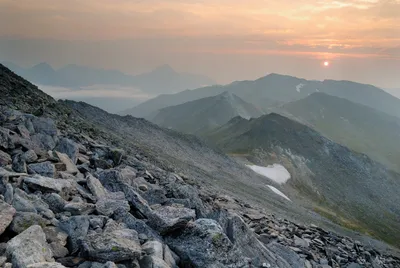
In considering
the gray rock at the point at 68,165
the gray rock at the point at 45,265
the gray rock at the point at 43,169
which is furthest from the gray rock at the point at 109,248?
the gray rock at the point at 68,165

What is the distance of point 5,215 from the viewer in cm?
1132

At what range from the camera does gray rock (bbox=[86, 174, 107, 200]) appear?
53.2ft

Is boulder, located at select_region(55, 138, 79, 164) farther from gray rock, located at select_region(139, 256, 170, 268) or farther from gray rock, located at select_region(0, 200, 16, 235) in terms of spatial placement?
gray rock, located at select_region(139, 256, 170, 268)

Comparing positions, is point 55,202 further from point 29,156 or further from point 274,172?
point 274,172

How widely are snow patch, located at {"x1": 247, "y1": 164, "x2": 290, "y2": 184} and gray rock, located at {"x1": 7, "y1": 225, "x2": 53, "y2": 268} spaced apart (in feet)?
256

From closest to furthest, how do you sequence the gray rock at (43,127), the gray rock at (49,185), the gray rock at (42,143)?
the gray rock at (49,185) → the gray rock at (42,143) → the gray rock at (43,127)

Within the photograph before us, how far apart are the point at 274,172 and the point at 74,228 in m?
83.7

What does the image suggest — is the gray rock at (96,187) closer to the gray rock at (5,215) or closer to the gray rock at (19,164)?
the gray rock at (19,164)

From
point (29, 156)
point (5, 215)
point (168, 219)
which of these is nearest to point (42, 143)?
point (29, 156)

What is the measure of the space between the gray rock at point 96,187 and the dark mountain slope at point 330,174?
6725 cm

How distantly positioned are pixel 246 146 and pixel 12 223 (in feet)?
384

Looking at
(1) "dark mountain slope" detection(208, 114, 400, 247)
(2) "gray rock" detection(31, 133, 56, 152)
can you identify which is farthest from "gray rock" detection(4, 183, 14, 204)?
(1) "dark mountain slope" detection(208, 114, 400, 247)

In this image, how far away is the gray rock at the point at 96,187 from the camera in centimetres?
1620

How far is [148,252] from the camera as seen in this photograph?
40.9 feet
